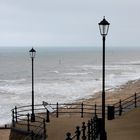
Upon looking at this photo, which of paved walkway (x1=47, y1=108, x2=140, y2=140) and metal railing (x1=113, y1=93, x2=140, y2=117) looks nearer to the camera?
paved walkway (x1=47, y1=108, x2=140, y2=140)

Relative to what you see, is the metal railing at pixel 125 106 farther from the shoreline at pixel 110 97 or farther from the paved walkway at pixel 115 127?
the shoreline at pixel 110 97

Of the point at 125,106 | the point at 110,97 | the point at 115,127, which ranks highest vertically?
the point at 125,106

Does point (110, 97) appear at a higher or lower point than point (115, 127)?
lower

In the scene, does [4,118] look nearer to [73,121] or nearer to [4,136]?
[4,136]

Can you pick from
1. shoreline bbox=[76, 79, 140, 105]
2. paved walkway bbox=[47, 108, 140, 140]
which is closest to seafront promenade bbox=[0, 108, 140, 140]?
paved walkway bbox=[47, 108, 140, 140]

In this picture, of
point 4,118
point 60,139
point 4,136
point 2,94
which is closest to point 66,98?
point 2,94

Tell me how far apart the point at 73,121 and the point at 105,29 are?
606 cm

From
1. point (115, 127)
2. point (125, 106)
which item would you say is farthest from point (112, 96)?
point (115, 127)

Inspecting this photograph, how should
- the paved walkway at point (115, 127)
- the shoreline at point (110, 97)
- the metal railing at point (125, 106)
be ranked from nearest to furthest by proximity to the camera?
the paved walkway at point (115, 127)
the metal railing at point (125, 106)
the shoreline at point (110, 97)

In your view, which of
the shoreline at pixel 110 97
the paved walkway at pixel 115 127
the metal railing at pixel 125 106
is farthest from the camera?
the shoreline at pixel 110 97

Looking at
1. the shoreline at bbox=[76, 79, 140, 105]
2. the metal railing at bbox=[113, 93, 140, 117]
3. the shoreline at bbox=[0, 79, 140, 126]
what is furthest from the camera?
the shoreline at bbox=[76, 79, 140, 105]

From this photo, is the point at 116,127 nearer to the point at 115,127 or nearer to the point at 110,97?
the point at 115,127

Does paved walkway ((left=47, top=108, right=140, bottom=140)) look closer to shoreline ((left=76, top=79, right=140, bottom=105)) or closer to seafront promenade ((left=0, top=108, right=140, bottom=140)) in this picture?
seafront promenade ((left=0, top=108, right=140, bottom=140))

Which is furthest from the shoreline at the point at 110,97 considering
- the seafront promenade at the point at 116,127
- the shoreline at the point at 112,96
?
the seafront promenade at the point at 116,127
